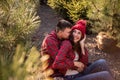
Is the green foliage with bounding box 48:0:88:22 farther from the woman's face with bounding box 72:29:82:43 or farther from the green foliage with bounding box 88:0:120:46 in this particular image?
the woman's face with bounding box 72:29:82:43

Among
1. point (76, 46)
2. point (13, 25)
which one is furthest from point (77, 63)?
point (13, 25)

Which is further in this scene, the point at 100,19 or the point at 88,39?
the point at 88,39

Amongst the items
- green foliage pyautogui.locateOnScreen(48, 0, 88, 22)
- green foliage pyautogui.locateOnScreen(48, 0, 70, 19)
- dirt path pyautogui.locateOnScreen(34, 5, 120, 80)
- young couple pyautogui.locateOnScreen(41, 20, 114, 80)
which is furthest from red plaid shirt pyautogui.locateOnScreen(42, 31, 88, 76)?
green foliage pyautogui.locateOnScreen(48, 0, 70, 19)

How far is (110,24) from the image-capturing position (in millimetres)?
5566

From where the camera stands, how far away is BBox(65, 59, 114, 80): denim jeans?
3.57 metres

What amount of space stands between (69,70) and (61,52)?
34 cm

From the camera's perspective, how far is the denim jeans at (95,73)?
3.57m

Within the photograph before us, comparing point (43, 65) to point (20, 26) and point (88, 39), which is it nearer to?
point (20, 26)

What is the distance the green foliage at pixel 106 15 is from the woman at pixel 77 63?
1.67 metres

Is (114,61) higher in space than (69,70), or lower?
lower

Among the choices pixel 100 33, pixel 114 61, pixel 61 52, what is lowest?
pixel 114 61

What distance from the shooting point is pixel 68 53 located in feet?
11.6

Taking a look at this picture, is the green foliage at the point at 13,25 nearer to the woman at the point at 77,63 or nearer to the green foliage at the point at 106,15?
the woman at the point at 77,63

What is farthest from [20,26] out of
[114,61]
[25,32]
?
[114,61]
